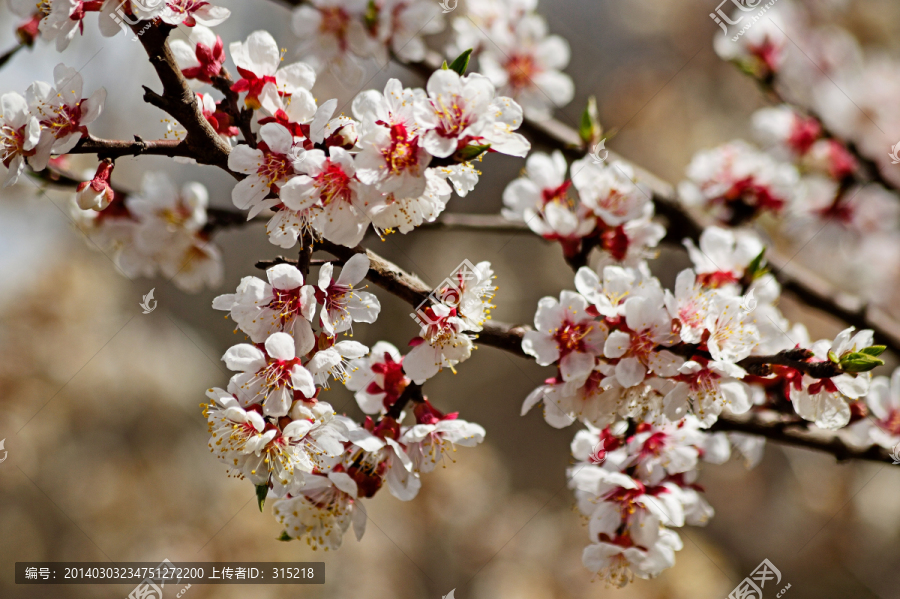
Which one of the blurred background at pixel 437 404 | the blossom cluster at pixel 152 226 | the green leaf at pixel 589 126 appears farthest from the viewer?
the blurred background at pixel 437 404

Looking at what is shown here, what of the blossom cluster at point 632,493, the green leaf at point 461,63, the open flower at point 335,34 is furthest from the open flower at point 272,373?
the open flower at point 335,34

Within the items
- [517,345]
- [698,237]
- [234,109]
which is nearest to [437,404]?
[698,237]

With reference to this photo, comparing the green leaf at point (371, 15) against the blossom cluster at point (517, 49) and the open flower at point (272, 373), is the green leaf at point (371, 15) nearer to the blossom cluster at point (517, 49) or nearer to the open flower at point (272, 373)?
the blossom cluster at point (517, 49)

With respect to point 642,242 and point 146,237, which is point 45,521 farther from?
point 642,242

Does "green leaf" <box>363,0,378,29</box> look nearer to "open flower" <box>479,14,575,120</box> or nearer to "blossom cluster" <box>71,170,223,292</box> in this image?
"open flower" <box>479,14,575,120</box>

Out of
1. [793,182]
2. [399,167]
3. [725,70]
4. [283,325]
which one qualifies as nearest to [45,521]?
[283,325]

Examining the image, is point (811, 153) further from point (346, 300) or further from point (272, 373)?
point (272, 373)
